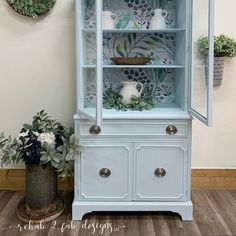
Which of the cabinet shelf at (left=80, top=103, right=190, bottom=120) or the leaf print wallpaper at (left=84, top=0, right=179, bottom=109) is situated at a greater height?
the leaf print wallpaper at (left=84, top=0, right=179, bottom=109)

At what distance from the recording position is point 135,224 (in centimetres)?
256

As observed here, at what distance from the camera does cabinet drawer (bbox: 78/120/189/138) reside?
2545 millimetres

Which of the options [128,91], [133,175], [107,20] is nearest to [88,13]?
[107,20]

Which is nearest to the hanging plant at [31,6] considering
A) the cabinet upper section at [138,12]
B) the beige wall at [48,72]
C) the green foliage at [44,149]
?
the beige wall at [48,72]

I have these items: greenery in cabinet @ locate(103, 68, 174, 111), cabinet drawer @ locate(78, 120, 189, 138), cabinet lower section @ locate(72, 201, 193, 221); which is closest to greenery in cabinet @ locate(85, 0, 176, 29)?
greenery in cabinet @ locate(103, 68, 174, 111)

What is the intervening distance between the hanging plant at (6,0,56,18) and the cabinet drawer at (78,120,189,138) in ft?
3.39

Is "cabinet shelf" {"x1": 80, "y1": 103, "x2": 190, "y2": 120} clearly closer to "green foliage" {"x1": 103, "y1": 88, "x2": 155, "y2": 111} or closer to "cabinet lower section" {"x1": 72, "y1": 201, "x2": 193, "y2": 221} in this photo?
"green foliage" {"x1": 103, "y1": 88, "x2": 155, "y2": 111}

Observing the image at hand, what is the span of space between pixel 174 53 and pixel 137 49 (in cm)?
32

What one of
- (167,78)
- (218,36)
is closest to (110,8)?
(167,78)

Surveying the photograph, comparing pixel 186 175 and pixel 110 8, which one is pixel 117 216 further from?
pixel 110 8

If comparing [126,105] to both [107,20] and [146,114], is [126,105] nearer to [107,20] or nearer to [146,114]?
[146,114]

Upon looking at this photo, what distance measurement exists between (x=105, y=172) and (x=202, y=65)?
3.48ft

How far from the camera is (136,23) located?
291cm

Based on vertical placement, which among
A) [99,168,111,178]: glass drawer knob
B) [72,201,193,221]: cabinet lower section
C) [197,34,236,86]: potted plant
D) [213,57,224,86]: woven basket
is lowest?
[72,201,193,221]: cabinet lower section
